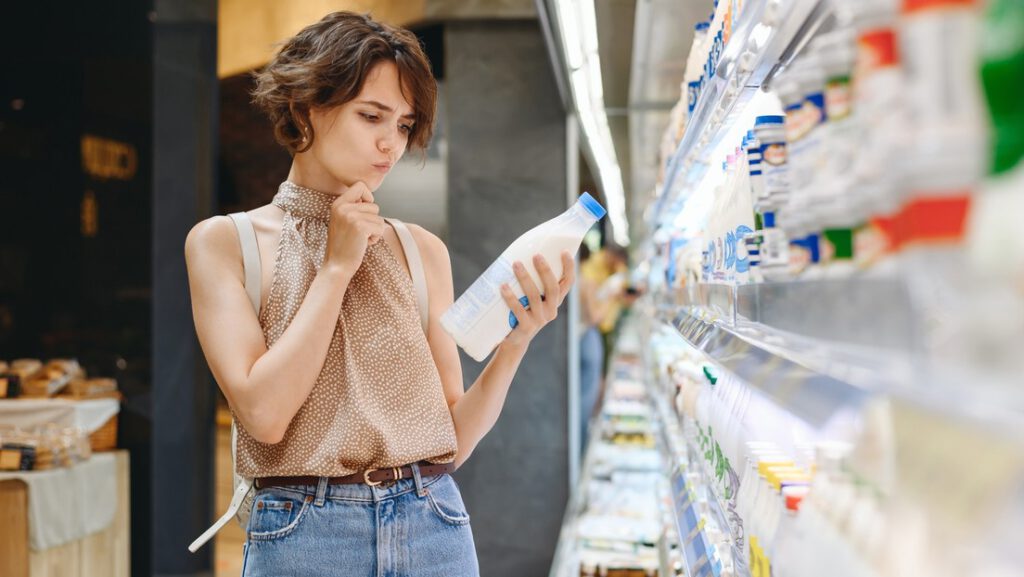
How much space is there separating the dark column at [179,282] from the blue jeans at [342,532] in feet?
7.58

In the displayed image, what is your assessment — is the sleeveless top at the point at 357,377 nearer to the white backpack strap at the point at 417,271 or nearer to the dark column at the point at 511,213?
the white backpack strap at the point at 417,271

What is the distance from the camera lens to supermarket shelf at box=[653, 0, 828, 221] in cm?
79

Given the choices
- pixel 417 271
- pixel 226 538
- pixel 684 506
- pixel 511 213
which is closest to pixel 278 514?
pixel 417 271

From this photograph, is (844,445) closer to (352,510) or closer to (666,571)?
(352,510)

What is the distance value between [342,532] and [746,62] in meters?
0.82

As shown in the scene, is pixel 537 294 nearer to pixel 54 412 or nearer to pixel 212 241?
pixel 212 241

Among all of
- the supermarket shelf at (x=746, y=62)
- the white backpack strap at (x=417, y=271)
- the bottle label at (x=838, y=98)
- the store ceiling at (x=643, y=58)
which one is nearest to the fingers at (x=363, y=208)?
the white backpack strap at (x=417, y=271)

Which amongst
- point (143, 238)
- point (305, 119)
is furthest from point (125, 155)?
point (305, 119)

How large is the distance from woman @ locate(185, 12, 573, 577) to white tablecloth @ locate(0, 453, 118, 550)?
192 centimetres

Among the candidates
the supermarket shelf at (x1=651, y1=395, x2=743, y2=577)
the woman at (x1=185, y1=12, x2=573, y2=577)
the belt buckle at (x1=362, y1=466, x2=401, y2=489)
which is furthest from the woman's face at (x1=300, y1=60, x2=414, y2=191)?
the supermarket shelf at (x1=651, y1=395, x2=743, y2=577)

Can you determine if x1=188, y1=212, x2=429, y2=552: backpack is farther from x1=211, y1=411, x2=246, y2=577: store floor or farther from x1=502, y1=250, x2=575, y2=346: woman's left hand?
x1=211, y1=411, x2=246, y2=577: store floor

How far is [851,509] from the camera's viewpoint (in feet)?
2.01

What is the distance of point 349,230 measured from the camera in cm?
130

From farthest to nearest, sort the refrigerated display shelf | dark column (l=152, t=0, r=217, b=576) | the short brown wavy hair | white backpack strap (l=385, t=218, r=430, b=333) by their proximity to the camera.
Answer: dark column (l=152, t=0, r=217, b=576) < white backpack strap (l=385, t=218, r=430, b=333) < the short brown wavy hair < the refrigerated display shelf
